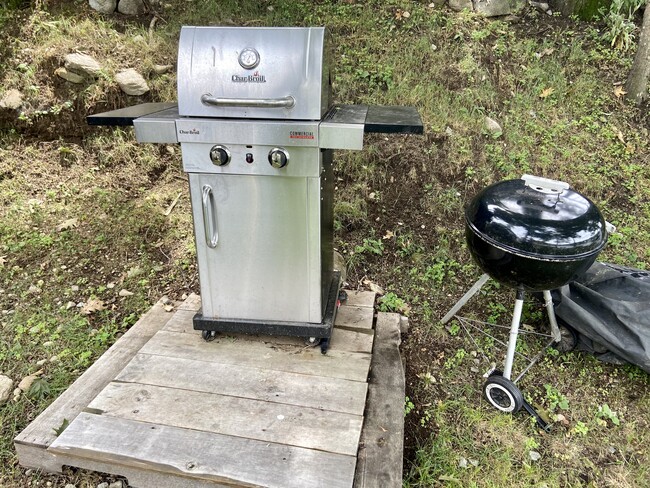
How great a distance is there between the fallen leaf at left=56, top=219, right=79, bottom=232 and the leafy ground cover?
0.06ft

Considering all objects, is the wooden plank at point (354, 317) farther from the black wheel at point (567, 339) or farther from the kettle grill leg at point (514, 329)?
the black wheel at point (567, 339)

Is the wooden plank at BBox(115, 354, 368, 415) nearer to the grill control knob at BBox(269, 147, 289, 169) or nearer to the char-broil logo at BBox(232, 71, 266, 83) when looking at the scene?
the grill control knob at BBox(269, 147, 289, 169)

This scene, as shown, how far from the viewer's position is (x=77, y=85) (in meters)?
4.01

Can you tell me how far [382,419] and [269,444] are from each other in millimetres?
496

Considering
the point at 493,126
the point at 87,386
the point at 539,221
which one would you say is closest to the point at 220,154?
the point at 87,386

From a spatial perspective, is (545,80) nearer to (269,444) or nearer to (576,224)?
(576,224)

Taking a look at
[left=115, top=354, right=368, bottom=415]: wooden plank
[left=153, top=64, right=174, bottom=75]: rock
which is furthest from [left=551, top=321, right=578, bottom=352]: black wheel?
[left=153, top=64, right=174, bottom=75]: rock

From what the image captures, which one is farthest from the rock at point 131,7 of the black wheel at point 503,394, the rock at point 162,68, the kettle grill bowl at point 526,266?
the black wheel at point 503,394

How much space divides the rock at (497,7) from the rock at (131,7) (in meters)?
3.62

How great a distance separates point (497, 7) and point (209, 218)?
426 cm

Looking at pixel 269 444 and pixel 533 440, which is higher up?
pixel 269 444

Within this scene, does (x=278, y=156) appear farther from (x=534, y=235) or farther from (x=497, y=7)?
(x=497, y=7)

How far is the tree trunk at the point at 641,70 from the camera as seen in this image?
372cm

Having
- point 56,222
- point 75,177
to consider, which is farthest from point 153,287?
point 75,177
